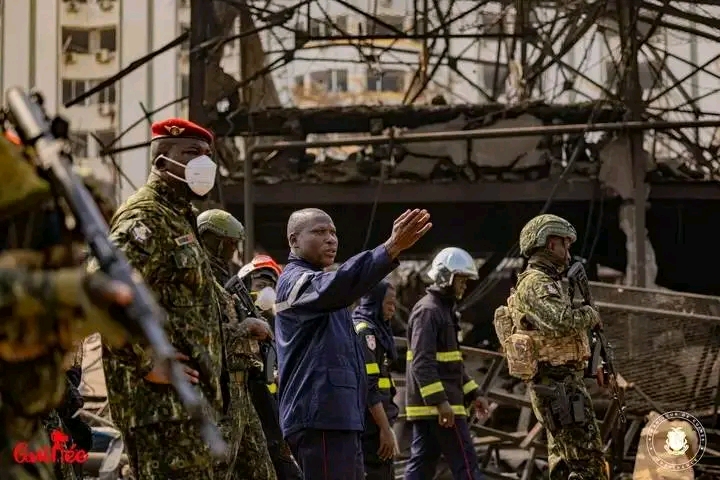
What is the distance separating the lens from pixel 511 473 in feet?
41.3

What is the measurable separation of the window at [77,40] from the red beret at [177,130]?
1453 inches

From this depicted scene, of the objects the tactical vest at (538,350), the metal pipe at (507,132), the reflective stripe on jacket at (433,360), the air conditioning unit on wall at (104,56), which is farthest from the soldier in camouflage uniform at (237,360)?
the air conditioning unit on wall at (104,56)

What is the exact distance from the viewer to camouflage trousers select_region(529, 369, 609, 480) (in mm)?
8276

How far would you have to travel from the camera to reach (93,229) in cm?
323

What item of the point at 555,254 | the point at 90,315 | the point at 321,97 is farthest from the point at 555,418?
the point at 321,97

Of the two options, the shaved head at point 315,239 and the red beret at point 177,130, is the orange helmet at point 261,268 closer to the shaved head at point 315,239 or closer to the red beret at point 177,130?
the shaved head at point 315,239

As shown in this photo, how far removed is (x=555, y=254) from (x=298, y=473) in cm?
237

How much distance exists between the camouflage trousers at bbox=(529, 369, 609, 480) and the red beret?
3448mm

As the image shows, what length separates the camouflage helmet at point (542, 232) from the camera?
28.3ft

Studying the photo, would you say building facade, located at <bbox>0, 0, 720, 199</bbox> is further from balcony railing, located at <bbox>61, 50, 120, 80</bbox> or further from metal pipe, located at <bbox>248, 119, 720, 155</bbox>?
metal pipe, located at <bbox>248, 119, 720, 155</bbox>

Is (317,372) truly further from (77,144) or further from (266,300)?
(77,144)

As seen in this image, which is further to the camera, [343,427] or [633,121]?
[633,121]

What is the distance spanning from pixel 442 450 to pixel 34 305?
7.16 m

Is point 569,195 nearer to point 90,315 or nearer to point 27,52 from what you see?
point 90,315
